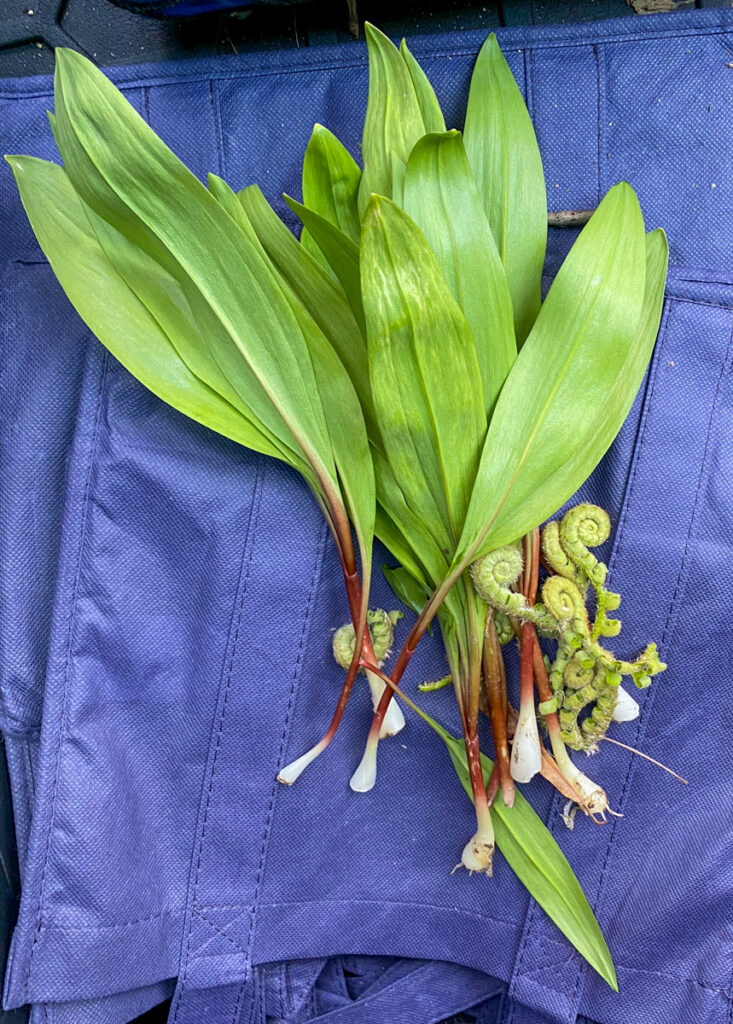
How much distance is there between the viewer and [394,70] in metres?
0.57

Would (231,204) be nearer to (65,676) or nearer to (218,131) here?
(218,131)

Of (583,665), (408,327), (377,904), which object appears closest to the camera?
(408,327)

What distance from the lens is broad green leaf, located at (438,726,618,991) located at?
658 millimetres

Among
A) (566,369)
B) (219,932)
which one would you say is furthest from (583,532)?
(219,932)

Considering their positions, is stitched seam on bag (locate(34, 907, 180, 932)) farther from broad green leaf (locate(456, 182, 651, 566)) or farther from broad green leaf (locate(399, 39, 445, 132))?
broad green leaf (locate(399, 39, 445, 132))

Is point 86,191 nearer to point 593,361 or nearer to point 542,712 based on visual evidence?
point 593,361

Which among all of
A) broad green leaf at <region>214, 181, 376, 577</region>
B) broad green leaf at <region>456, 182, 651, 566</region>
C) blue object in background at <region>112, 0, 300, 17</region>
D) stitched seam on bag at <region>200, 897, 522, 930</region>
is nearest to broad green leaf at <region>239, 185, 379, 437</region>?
broad green leaf at <region>214, 181, 376, 577</region>

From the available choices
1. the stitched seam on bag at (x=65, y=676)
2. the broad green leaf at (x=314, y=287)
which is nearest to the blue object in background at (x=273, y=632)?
the stitched seam on bag at (x=65, y=676)

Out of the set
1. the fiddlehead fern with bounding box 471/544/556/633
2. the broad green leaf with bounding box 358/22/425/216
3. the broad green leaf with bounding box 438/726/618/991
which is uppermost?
the broad green leaf with bounding box 358/22/425/216

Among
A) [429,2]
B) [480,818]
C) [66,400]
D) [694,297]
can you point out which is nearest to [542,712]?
[480,818]

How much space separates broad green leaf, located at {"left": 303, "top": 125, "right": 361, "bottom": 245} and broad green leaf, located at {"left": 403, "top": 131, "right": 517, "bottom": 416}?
73mm

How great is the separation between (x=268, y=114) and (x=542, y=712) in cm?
52

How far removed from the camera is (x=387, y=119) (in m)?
0.57

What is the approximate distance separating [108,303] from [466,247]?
245mm
